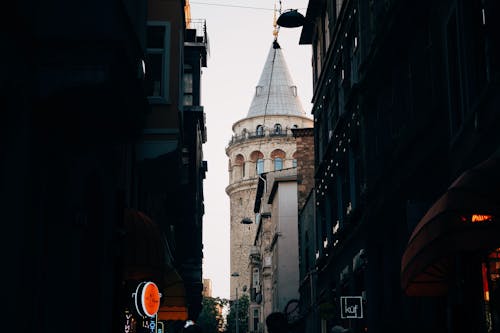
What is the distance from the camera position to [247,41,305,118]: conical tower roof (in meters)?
110

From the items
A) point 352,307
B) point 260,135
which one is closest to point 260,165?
point 260,135

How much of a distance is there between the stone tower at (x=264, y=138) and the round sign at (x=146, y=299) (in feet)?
300

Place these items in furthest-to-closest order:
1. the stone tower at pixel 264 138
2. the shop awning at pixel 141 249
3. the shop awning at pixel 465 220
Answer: the stone tower at pixel 264 138
the shop awning at pixel 141 249
the shop awning at pixel 465 220

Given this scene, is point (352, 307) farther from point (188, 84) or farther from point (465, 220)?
point (465, 220)

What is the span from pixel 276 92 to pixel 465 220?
100635 mm

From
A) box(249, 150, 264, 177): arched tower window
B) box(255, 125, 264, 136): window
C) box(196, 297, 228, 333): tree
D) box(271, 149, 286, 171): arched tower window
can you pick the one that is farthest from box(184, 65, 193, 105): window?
box(249, 150, 264, 177): arched tower window

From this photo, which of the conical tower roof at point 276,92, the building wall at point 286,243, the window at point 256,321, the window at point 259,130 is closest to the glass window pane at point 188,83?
the building wall at point 286,243

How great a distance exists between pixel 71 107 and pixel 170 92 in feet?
27.7

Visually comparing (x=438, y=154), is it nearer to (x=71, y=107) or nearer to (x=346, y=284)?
(x=71, y=107)

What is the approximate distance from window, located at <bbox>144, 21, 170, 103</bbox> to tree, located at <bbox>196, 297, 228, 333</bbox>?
2695 inches

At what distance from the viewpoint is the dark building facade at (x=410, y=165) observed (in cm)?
1114

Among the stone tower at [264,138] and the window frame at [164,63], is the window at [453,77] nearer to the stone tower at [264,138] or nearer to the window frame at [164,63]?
the window frame at [164,63]

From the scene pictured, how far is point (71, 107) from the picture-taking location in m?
10.1

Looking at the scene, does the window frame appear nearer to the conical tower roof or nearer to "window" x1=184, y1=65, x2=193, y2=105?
"window" x1=184, y1=65, x2=193, y2=105
